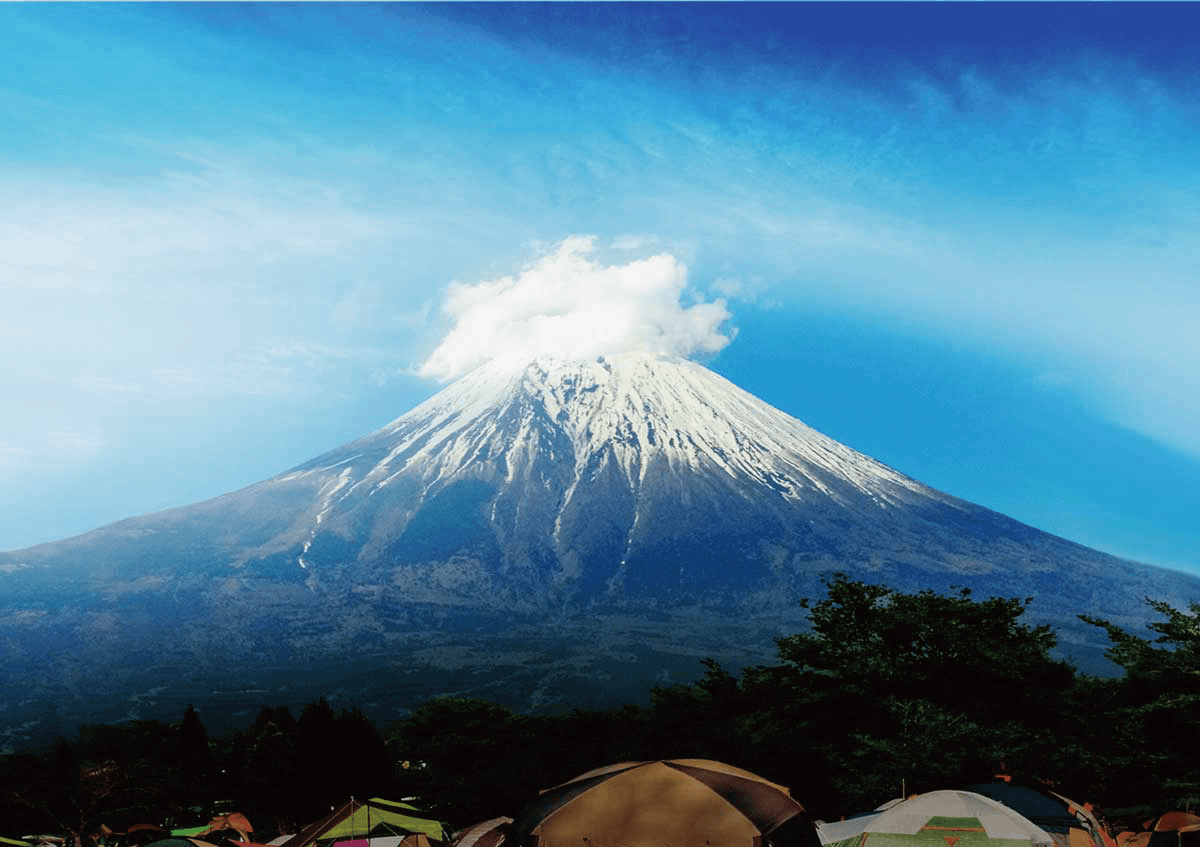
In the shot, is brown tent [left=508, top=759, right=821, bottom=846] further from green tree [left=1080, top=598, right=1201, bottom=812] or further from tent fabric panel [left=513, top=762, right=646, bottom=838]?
green tree [left=1080, top=598, right=1201, bottom=812]

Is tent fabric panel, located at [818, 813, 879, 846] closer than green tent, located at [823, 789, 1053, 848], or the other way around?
green tent, located at [823, 789, 1053, 848]

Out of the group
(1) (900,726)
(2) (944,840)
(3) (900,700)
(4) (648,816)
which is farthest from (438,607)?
(4) (648,816)

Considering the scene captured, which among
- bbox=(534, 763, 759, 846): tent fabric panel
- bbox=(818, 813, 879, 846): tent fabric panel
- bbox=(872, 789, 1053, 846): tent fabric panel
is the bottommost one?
bbox=(818, 813, 879, 846): tent fabric panel

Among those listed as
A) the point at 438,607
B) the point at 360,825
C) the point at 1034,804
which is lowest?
the point at 438,607

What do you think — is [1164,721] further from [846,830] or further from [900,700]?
[846,830]

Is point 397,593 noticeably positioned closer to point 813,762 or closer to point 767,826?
point 813,762

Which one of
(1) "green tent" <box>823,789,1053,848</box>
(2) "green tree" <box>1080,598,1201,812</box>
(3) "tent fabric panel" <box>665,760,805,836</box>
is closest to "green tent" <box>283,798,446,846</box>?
(1) "green tent" <box>823,789,1053,848</box>
